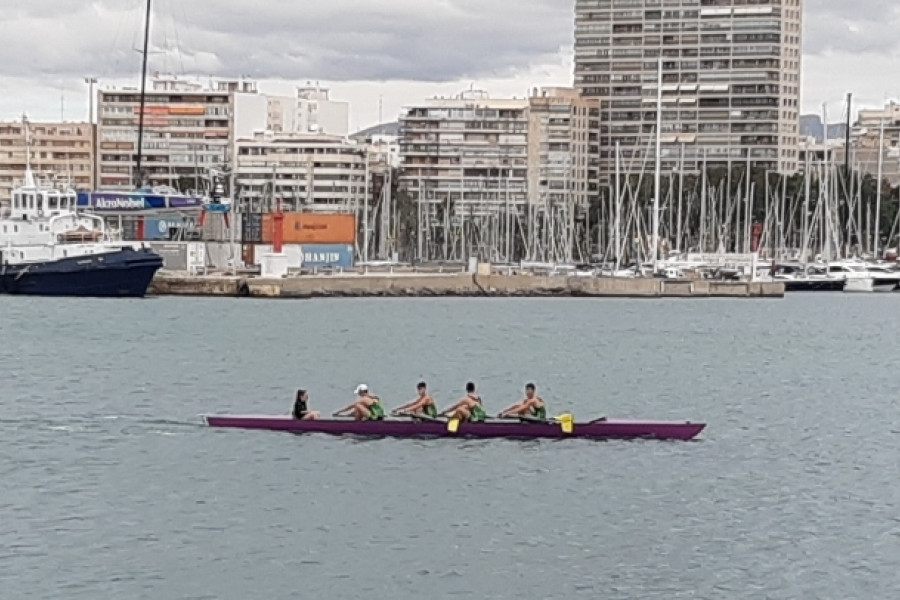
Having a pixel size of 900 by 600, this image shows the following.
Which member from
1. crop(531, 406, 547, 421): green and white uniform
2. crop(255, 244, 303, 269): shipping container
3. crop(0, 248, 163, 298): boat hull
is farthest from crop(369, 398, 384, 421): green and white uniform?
crop(255, 244, 303, 269): shipping container

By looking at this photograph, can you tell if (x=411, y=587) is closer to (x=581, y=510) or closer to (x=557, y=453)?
(x=581, y=510)

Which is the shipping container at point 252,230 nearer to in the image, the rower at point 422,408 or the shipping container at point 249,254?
the shipping container at point 249,254

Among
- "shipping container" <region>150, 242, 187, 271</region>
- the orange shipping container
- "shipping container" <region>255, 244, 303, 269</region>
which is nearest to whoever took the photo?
"shipping container" <region>150, 242, 187, 271</region>

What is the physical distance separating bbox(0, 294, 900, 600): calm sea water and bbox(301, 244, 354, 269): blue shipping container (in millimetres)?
52855

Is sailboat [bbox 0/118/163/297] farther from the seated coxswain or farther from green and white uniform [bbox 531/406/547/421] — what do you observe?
green and white uniform [bbox 531/406/547/421]

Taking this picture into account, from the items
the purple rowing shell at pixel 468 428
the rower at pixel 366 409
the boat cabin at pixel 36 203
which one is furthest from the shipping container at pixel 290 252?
the rower at pixel 366 409

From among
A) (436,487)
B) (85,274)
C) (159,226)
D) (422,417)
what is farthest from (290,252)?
(436,487)

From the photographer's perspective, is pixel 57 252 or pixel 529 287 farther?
pixel 529 287

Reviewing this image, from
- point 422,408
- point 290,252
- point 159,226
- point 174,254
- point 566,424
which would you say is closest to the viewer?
point 566,424

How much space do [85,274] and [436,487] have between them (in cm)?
6605

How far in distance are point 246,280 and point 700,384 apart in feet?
182

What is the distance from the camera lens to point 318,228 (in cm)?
13175

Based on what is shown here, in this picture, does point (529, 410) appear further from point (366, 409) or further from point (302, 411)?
point (302, 411)

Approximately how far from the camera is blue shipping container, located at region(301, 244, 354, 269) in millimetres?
132375
